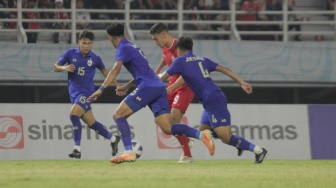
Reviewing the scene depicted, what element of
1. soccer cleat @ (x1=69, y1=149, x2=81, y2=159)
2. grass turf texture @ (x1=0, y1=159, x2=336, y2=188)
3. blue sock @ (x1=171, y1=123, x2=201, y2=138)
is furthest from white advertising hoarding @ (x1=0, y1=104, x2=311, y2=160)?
grass turf texture @ (x1=0, y1=159, x2=336, y2=188)

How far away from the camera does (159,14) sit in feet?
89.5

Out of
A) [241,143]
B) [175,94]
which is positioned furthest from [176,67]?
[241,143]

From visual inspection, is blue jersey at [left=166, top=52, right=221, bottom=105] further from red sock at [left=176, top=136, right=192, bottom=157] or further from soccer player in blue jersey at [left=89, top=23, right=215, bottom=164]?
red sock at [left=176, top=136, right=192, bottom=157]

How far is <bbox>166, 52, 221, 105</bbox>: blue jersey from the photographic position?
53.9ft

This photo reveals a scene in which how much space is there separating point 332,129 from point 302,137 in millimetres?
775

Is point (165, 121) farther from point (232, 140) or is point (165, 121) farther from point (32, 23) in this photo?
point (32, 23)

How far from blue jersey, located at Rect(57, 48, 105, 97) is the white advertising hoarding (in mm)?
3423

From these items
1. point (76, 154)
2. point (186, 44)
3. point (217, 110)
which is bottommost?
point (76, 154)

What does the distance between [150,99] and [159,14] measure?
471 inches

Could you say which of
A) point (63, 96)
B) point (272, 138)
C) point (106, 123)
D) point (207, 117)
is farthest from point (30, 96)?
point (207, 117)

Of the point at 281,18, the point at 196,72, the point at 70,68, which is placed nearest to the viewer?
the point at 196,72

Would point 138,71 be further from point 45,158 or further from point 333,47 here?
point 333,47

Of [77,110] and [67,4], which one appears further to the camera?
[67,4]

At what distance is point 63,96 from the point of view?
27.5 m
